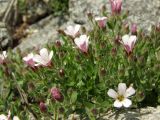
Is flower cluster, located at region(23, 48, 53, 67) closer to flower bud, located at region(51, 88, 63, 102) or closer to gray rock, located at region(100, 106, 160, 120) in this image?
flower bud, located at region(51, 88, 63, 102)

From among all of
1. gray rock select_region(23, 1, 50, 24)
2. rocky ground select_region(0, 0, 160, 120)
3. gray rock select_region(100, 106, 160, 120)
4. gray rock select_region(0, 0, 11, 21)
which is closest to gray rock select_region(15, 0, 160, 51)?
rocky ground select_region(0, 0, 160, 120)

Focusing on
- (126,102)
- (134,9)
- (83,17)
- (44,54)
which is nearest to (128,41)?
(126,102)

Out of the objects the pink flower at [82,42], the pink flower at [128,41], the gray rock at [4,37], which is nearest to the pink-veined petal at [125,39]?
the pink flower at [128,41]

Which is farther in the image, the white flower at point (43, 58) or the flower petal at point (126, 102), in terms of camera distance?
the white flower at point (43, 58)

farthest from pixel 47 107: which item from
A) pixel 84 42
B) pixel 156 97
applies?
pixel 156 97

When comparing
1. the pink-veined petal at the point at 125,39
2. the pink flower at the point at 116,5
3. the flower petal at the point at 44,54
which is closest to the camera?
the pink-veined petal at the point at 125,39

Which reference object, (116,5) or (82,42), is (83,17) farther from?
(82,42)

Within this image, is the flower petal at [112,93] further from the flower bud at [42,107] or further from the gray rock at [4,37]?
the gray rock at [4,37]

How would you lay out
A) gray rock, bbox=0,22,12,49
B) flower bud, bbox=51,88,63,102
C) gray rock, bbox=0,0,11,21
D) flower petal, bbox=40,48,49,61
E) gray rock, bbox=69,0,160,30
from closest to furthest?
flower bud, bbox=51,88,63,102, flower petal, bbox=40,48,49,61, gray rock, bbox=69,0,160,30, gray rock, bbox=0,22,12,49, gray rock, bbox=0,0,11,21

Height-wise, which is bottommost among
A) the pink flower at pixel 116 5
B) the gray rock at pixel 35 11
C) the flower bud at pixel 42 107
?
the flower bud at pixel 42 107

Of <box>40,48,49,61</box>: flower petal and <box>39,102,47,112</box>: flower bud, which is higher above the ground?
<box>40,48,49,61</box>: flower petal
